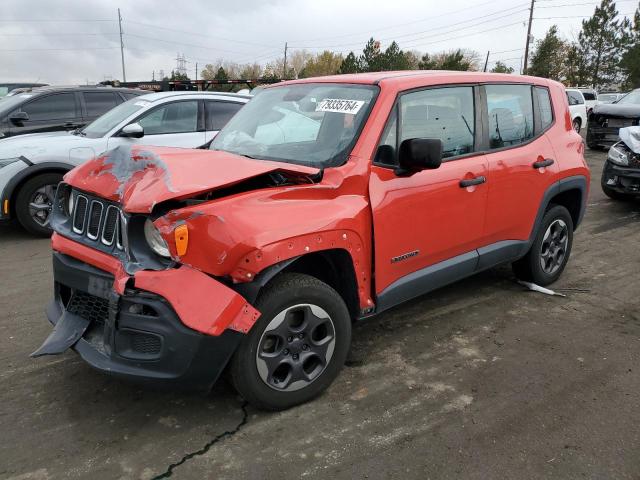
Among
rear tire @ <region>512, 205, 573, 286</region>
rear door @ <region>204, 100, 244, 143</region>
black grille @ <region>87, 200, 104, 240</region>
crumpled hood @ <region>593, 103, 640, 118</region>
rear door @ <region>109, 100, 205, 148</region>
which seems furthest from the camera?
crumpled hood @ <region>593, 103, 640, 118</region>

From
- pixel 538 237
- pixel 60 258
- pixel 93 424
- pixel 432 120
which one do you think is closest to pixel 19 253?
pixel 60 258

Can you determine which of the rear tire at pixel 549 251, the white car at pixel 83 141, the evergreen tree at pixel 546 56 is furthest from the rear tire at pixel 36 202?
the evergreen tree at pixel 546 56

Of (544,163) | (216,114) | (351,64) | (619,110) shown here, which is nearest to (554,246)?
(544,163)

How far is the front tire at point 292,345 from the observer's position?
268 cm

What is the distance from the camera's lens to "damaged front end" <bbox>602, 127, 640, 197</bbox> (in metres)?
7.58

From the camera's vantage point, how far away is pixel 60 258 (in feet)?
9.96

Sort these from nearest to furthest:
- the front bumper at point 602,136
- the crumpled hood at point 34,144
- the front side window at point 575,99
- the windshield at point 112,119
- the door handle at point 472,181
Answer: the door handle at point 472,181
the crumpled hood at point 34,144
the windshield at point 112,119
the front bumper at point 602,136
the front side window at point 575,99

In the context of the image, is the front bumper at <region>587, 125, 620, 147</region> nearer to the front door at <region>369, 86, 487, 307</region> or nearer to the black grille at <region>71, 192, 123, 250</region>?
the front door at <region>369, 86, 487, 307</region>

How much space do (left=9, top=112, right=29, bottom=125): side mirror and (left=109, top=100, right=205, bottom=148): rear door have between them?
2.10 metres

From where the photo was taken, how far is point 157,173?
8.89ft

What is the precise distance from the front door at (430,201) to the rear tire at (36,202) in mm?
4823

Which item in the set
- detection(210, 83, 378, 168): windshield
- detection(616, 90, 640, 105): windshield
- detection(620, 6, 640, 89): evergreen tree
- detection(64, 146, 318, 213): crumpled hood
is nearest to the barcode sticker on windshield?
detection(210, 83, 378, 168): windshield

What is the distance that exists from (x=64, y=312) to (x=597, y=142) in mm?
14999

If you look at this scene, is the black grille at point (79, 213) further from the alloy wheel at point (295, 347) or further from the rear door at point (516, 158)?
the rear door at point (516, 158)
